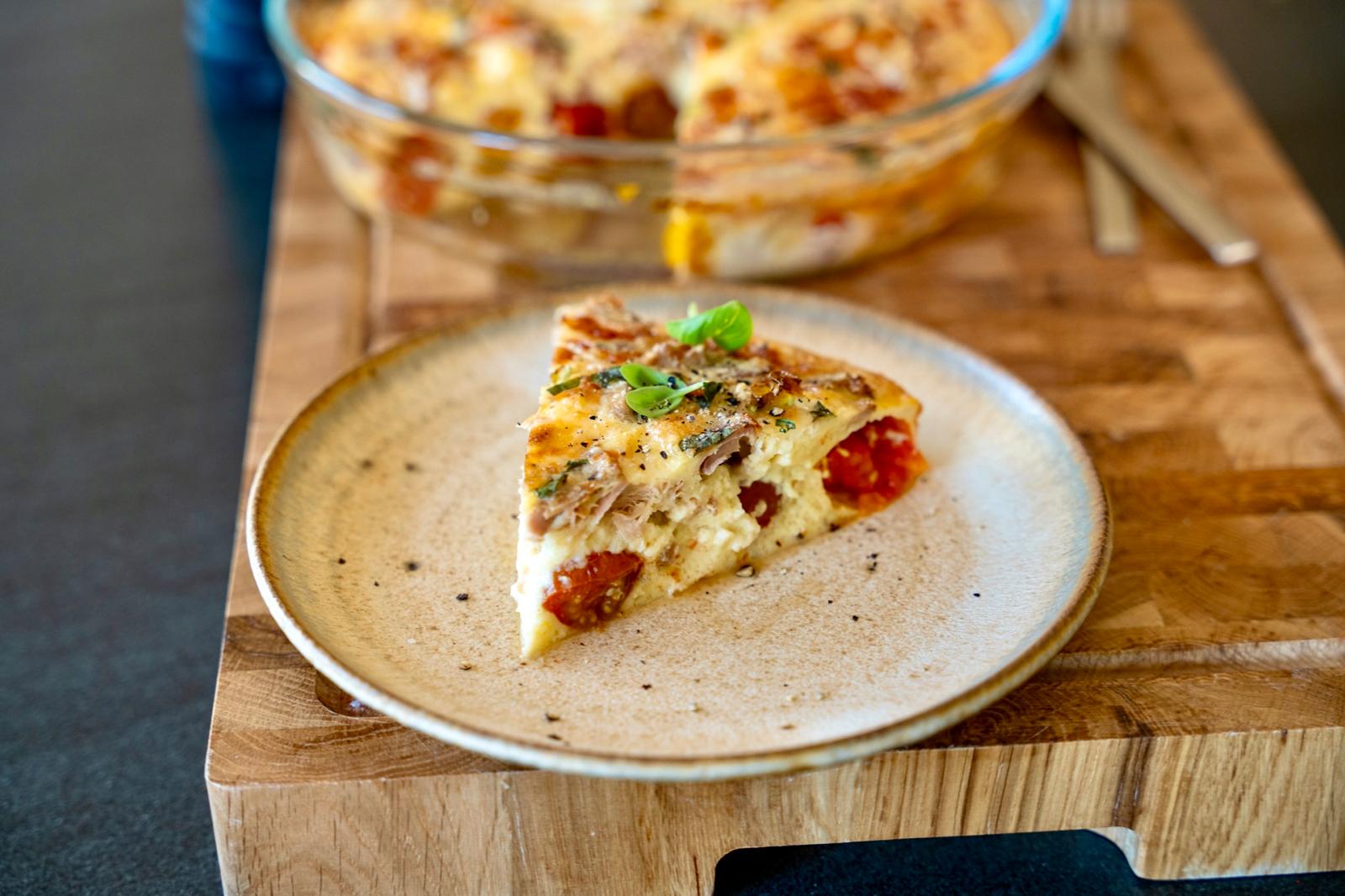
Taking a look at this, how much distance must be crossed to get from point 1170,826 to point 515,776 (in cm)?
92

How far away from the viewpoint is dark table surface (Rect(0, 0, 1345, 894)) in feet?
6.64

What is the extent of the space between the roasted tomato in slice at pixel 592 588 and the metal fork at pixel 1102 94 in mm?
1663

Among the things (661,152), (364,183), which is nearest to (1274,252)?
(661,152)

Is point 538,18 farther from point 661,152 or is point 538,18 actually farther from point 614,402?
point 614,402

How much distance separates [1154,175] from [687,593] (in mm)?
1894

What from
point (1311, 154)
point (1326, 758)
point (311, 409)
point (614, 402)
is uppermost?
point (614, 402)

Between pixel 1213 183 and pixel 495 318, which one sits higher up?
pixel 495 318

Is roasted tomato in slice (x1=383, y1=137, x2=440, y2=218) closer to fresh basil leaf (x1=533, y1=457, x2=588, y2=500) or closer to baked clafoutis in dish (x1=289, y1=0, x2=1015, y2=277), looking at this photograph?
baked clafoutis in dish (x1=289, y1=0, x2=1015, y2=277)

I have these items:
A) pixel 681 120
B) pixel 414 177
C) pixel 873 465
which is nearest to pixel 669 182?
pixel 681 120

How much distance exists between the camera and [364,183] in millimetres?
3137

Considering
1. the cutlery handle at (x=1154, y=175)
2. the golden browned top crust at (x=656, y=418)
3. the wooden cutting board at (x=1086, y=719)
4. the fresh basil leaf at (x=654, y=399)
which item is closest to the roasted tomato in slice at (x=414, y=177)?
the wooden cutting board at (x=1086, y=719)

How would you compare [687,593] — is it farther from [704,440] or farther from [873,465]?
[873,465]

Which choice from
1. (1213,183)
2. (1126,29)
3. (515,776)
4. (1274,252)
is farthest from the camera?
(1126,29)

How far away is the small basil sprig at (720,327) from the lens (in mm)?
2156
